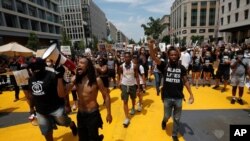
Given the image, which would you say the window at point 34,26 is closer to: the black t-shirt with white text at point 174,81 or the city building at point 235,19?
the black t-shirt with white text at point 174,81

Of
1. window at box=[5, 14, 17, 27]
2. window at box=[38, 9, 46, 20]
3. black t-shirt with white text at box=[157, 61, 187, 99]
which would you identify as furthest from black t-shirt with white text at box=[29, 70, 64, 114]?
window at box=[38, 9, 46, 20]

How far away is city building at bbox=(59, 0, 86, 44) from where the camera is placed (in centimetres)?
7919

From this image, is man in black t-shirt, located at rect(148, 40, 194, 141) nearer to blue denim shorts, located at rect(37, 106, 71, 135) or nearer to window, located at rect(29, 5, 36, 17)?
blue denim shorts, located at rect(37, 106, 71, 135)

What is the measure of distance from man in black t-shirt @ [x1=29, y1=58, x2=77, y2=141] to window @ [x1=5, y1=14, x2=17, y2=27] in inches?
1319

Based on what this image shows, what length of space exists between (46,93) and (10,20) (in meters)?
34.8

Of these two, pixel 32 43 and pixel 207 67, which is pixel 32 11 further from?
pixel 207 67

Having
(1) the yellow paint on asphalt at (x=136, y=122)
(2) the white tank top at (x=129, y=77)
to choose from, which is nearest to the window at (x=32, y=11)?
(1) the yellow paint on asphalt at (x=136, y=122)

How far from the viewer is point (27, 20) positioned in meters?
36.6

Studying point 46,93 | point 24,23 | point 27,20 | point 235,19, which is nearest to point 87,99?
point 46,93

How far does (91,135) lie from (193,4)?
256 feet

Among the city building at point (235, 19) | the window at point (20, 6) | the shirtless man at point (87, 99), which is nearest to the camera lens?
the shirtless man at point (87, 99)

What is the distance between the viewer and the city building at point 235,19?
115 ft

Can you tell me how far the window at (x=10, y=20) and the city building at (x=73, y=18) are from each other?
46378 mm

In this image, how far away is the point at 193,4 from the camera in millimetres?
71250
